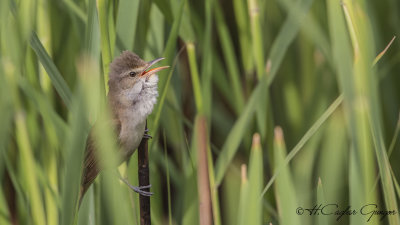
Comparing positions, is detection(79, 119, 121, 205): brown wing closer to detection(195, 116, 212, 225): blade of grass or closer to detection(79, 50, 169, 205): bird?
detection(79, 50, 169, 205): bird

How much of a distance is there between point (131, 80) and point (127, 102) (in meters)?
0.05

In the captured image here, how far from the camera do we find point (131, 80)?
4.45 feet

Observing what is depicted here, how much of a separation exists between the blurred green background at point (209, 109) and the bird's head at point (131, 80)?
1.2 inches

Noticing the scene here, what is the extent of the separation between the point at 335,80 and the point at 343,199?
39 cm

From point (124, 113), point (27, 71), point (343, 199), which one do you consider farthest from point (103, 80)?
point (343, 199)

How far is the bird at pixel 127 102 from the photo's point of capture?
1289 mm

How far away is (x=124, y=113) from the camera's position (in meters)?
1.36

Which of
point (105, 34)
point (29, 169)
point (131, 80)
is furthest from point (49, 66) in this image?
point (29, 169)

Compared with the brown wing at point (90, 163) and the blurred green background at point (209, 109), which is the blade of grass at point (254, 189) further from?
the brown wing at point (90, 163)

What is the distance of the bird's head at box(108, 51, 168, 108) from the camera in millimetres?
1303

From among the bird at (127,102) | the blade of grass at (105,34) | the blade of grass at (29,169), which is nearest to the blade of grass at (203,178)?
the bird at (127,102)

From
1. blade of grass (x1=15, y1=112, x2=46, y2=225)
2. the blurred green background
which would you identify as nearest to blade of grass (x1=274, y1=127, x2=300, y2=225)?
the blurred green background

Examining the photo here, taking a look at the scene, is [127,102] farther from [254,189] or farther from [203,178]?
[254,189]

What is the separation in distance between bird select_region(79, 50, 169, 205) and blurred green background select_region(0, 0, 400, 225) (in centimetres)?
3
